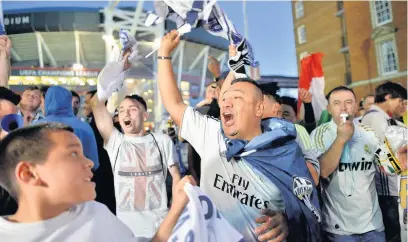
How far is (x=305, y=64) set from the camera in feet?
18.0

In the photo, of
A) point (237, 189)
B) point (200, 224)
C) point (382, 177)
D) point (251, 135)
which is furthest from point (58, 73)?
point (200, 224)

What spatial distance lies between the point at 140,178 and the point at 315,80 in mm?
3034

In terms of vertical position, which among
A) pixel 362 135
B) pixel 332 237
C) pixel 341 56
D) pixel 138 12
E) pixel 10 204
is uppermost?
pixel 138 12

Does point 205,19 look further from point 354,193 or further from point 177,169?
point 354,193

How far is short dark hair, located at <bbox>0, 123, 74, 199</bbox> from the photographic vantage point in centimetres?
139

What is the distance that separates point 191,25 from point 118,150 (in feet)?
4.74

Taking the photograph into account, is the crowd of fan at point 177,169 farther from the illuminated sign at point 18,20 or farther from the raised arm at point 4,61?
the illuminated sign at point 18,20

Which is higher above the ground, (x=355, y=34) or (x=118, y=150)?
(x=355, y=34)

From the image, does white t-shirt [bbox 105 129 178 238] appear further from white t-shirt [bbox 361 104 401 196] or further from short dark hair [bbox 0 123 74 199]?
white t-shirt [bbox 361 104 401 196]

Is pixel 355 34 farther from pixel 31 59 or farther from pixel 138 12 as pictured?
pixel 31 59

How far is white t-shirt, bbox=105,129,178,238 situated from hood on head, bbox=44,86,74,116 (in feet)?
1.78

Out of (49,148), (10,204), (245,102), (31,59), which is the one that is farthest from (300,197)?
(31,59)

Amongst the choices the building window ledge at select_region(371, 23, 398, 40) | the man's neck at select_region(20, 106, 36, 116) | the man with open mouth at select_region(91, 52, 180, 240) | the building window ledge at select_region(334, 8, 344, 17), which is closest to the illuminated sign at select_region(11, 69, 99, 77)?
the building window ledge at select_region(334, 8, 344, 17)

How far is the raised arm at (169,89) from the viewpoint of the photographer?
7.09 feet
